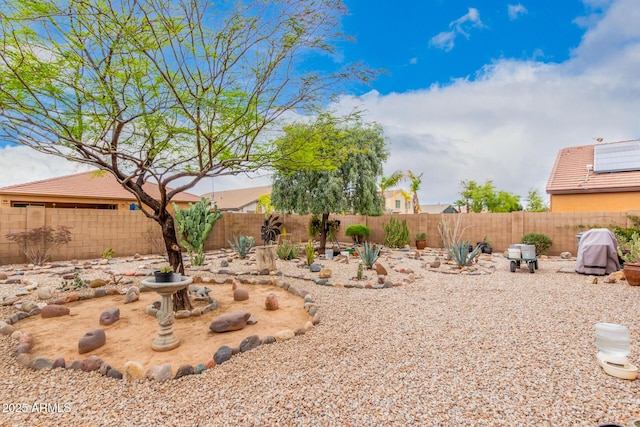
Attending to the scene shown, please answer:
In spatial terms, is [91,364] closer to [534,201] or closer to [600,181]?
[600,181]

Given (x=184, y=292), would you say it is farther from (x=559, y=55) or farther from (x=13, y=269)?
(x=559, y=55)

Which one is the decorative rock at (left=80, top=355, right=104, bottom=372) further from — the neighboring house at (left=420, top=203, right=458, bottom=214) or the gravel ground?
the neighboring house at (left=420, top=203, right=458, bottom=214)

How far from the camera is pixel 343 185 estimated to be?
10672 mm

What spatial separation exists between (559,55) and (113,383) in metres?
10.4

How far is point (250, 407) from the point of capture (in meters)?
2.07

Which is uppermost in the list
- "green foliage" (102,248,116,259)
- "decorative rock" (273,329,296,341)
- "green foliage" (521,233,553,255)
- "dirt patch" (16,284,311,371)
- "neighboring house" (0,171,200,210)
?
"neighboring house" (0,171,200,210)

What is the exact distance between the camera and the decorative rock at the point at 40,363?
2.70 metres

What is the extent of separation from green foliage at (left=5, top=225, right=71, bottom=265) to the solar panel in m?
18.2

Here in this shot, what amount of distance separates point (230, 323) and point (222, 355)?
30.8 inches

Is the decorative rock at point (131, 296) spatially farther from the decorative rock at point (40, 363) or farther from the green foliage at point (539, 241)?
the green foliage at point (539, 241)

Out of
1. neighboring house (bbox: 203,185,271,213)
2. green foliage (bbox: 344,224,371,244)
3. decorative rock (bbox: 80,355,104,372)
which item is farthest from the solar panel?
neighboring house (bbox: 203,185,271,213)

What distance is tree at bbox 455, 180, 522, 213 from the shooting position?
82.0 ft

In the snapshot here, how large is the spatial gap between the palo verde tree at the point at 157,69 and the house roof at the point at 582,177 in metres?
11.7

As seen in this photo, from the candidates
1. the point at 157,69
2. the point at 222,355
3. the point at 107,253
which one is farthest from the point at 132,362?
the point at 107,253
